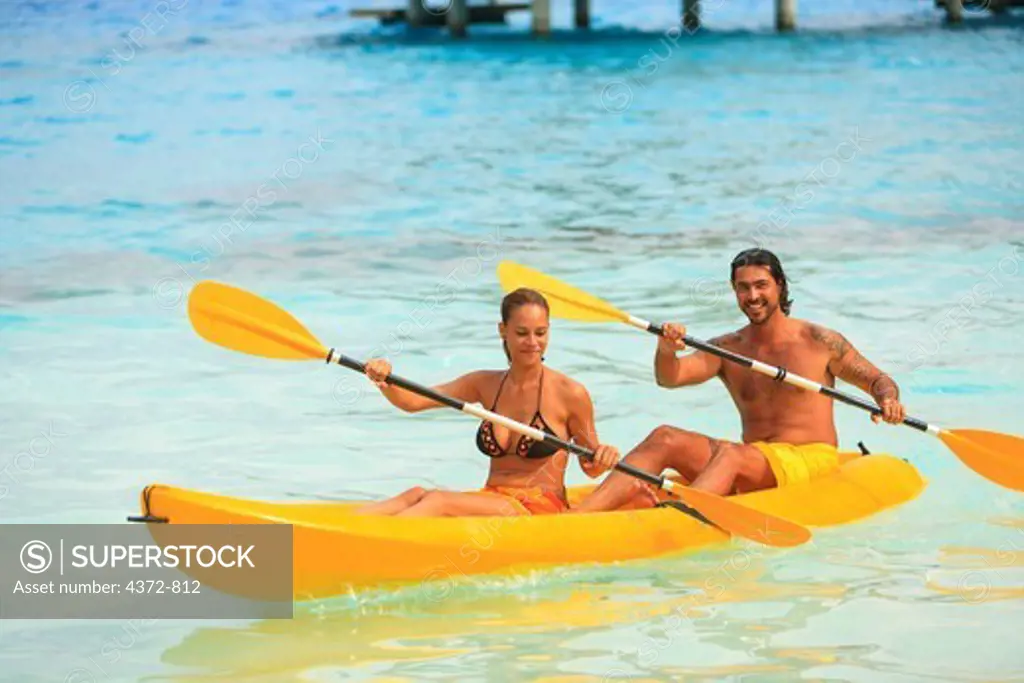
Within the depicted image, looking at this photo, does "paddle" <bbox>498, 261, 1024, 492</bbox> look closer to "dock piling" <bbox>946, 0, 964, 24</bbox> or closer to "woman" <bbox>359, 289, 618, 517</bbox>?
"woman" <bbox>359, 289, 618, 517</bbox>

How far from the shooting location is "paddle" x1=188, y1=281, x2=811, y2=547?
5809 mm

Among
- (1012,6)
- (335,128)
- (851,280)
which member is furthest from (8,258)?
(1012,6)

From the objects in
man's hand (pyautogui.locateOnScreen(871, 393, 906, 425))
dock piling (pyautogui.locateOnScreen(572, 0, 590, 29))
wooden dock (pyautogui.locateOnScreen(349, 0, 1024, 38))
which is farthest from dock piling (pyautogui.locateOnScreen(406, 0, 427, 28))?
man's hand (pyautogui.locateOnScreen(871, 393, 906, 425))

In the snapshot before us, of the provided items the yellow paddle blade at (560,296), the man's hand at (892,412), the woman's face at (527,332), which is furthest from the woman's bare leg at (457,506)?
the man's hand at (892,412)

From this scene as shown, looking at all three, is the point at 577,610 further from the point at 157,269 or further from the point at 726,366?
the point at 157,269

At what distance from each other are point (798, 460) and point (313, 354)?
5.20 feet

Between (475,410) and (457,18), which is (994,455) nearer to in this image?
(475,410)

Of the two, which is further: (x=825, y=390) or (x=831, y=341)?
(x=831, y=341)

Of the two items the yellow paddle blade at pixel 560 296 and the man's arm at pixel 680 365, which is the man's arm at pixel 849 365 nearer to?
the man's arm at pixel 680 365

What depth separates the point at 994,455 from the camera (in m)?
6.58

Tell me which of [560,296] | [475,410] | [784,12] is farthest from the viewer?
[784,12]

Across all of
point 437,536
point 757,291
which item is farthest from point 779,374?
point 437,536

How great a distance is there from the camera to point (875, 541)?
6582 mm

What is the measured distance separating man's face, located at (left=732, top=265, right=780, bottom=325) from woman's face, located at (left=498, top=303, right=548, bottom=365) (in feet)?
2.39
